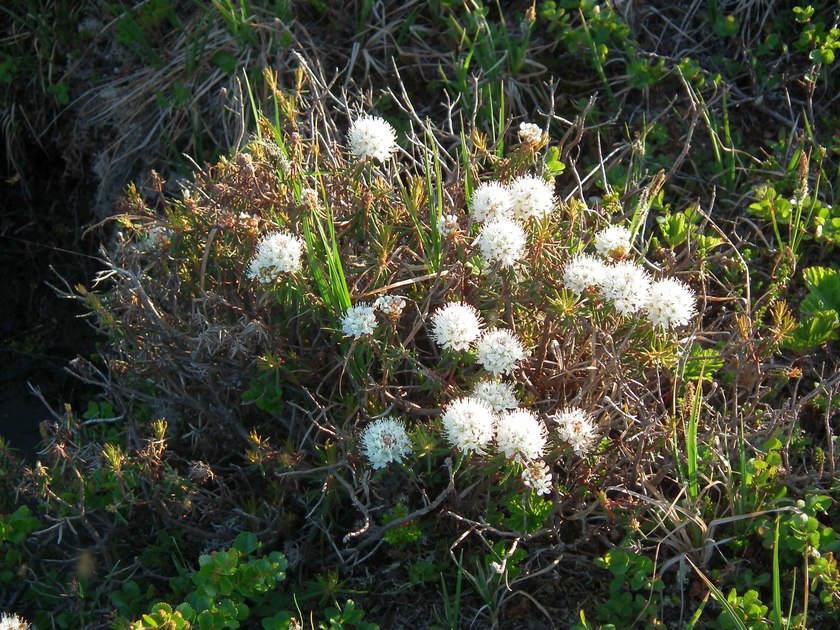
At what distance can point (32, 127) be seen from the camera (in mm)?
3920

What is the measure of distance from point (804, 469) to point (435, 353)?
0.98 meters

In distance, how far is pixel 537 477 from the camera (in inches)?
76.6

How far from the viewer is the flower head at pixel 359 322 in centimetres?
202

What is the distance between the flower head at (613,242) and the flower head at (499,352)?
1.01ft

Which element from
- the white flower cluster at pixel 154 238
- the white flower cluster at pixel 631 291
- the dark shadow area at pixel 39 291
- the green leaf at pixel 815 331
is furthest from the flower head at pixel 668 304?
the dark shadow area at pixel 39 291

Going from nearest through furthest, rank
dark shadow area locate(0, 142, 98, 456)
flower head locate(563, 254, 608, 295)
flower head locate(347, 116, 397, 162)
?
flower head locate(563, 254, 608, 295)
flower head locate(347, 116, 397, 162)
dark shadow area locate(0, 142, 98, 456)

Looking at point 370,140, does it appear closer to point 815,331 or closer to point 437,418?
point 437,418

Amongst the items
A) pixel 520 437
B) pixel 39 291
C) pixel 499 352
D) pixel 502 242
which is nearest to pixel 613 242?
pixel 502 242

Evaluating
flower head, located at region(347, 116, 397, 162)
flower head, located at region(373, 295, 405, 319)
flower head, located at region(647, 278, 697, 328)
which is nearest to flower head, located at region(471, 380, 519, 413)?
flower head, located at region(373, 295, 405, 319)

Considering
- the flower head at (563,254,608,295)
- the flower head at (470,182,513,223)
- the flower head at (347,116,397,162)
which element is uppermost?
the flower head at (347,116,397,162)

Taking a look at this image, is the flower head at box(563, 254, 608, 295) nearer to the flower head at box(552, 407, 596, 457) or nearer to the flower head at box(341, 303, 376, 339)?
the flower head at box(552, 407, 596, 457)

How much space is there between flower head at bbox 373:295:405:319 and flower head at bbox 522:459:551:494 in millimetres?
422

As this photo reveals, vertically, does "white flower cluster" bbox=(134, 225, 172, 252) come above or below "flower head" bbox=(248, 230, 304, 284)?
below

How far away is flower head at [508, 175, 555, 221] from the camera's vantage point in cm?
212
